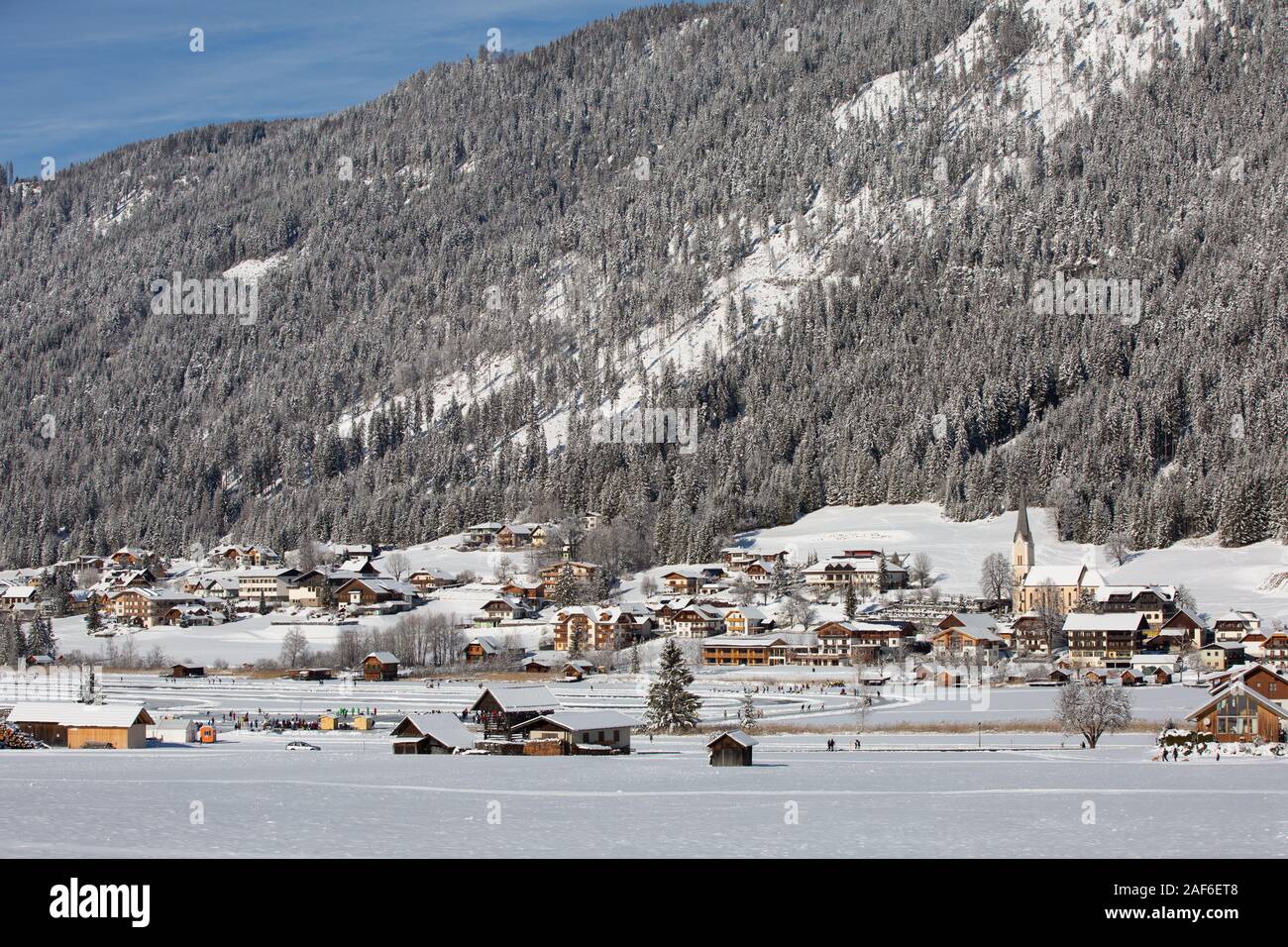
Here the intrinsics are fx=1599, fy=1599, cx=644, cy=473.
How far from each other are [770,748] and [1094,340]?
125 meters

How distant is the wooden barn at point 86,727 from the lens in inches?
2391

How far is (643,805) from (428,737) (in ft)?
70.5

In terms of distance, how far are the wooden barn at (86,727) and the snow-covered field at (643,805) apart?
3.57 meters

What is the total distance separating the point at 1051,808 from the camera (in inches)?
1512

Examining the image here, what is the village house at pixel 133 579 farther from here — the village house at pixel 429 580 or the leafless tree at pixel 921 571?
the leafless tree at pixel 921 571

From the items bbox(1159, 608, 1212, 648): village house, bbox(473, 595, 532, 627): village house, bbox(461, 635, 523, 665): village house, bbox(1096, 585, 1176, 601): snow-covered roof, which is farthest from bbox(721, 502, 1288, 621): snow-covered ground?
bbox(461, 635, 523, 665): village house

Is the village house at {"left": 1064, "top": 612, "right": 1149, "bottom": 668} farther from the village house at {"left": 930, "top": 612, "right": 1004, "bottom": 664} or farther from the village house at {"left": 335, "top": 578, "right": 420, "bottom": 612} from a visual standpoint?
the village house at {"left": 335, "top": 578, "right": 420, "bottom": 612}

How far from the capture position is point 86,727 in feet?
200

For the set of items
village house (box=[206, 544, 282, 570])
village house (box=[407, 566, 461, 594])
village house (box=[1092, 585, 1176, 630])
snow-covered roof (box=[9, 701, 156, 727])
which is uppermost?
village house (box=[206, 544, 282, 570])

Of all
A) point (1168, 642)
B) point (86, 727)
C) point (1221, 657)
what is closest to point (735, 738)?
point (86, 727)

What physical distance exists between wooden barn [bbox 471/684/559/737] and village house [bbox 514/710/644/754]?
245 cm

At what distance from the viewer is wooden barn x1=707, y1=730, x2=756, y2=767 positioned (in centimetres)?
5191
